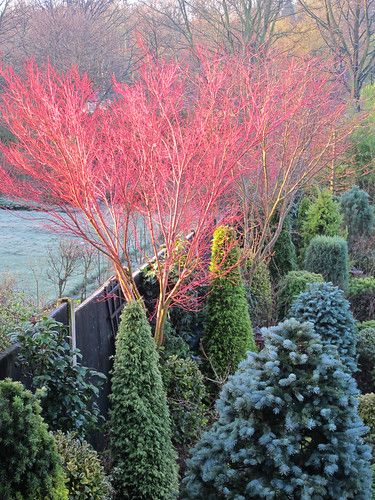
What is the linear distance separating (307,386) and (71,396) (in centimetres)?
175

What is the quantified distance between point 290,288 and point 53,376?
5460 millimetres

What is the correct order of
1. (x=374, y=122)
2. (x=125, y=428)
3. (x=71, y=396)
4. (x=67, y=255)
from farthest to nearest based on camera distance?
(x=374, y=122) → (x=67, y=255) → (x=125, y=428) → (x=71, y=396)

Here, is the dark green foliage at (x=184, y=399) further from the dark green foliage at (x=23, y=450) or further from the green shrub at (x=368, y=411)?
the dark green foliage at (x=23, y=450)

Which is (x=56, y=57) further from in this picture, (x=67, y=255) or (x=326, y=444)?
(x=326, y=444)

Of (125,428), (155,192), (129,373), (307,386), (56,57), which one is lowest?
(125,428)

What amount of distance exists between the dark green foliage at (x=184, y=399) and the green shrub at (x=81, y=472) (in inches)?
79.4

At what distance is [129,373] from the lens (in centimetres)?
479

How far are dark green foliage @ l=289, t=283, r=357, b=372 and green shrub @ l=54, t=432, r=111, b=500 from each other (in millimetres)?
3941

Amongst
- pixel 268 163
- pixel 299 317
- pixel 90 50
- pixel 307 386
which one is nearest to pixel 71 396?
pixel 307 386

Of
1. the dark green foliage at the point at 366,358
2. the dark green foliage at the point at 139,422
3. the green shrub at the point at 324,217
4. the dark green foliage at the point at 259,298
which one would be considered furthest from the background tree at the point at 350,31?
the dark green foliage at the point at 139,422

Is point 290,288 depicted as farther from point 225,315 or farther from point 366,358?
point 225,315

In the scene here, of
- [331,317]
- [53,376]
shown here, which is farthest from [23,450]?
[331,317]

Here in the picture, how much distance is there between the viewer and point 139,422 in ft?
15.4

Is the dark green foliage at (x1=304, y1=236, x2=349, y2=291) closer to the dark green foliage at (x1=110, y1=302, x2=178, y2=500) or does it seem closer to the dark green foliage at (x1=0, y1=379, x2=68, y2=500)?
the dark green foliage at (x1=110, y1=302, x2=178, y2=500)
